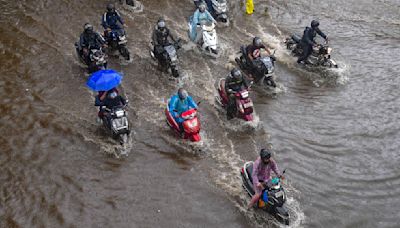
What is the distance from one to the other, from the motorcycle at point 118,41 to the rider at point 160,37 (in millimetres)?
1143

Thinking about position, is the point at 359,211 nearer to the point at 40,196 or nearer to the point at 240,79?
the point at 240,79

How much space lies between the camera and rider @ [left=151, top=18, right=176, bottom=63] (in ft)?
44.6

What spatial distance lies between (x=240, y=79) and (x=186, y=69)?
11.8 feet

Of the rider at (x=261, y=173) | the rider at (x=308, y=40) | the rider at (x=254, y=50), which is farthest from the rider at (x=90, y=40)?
the rider at (x=261, y=173)

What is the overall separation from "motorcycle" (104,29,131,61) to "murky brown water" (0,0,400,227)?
16.6 inches

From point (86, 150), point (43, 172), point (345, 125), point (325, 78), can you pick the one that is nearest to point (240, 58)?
point (325, 78)

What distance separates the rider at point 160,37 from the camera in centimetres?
1359

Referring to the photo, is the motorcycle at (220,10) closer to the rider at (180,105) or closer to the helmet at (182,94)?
the rider at (180,105)

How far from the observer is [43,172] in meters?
9.36

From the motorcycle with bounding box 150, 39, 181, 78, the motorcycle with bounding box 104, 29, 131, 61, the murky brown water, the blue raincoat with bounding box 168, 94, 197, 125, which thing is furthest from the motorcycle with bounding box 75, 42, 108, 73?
the blue raincoat with bounding box 168, 94, 197, 125

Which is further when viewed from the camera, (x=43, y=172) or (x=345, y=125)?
(x=345, y=125)

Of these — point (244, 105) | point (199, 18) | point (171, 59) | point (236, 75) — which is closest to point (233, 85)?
point (236, 75)

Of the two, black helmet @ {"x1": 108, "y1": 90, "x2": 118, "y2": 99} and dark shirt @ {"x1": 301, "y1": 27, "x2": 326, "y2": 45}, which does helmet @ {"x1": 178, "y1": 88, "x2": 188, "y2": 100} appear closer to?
black helmet @ {"x1": 108, "y1": 90, "x2": 118, "y2": 99}

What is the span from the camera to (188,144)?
10.5 m
